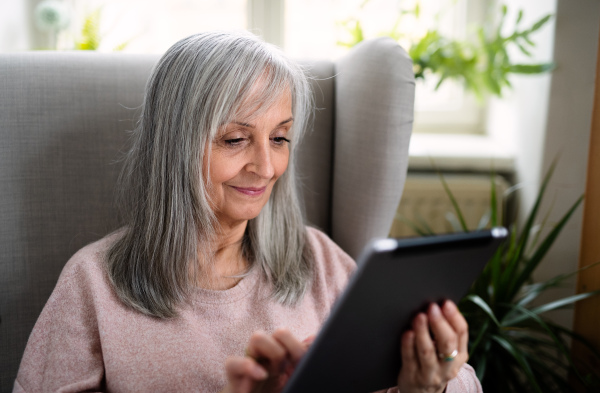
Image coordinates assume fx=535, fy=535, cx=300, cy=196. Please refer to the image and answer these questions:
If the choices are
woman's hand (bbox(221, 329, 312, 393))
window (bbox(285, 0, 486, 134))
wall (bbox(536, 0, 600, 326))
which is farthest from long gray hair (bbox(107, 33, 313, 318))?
window (bbox(285, 0, 486, 134))

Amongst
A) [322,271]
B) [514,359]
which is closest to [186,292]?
[322,271]

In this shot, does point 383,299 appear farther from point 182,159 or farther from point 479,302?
point 479,302

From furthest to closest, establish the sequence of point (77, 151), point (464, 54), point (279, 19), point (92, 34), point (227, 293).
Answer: point (279, 19), point (464, 54), point (92, 34), point (77, 151), point (227, 293)

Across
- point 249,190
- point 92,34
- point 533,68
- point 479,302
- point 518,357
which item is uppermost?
point 92,34

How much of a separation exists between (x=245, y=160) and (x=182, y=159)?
0.36 feet

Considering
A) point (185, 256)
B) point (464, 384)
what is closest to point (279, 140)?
point (185, 256)

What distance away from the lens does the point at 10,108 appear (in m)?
1.10

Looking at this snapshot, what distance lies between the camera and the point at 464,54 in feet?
6.72

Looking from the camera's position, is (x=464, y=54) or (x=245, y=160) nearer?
(x=245, y=160)

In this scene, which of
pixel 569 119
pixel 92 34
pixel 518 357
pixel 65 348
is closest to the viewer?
pixel 65 348

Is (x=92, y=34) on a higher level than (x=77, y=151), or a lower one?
higher

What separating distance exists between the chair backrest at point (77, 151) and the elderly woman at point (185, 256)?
0.16 m

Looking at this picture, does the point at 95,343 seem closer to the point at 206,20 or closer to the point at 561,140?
the point at 561,140

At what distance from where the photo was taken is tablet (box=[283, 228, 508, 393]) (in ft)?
1.98
